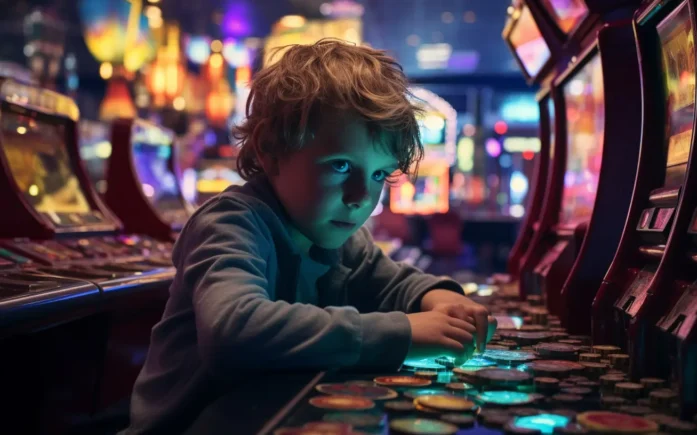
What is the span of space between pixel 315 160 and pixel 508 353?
47 cm

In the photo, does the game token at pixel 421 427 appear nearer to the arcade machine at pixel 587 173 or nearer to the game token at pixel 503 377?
the game token at pixel 503 377

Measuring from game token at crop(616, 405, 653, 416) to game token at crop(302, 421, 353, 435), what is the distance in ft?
1.15

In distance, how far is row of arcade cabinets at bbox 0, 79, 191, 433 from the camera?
79.5 inches

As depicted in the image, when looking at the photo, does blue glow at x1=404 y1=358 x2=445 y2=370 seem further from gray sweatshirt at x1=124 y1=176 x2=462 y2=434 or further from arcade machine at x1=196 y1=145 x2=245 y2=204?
arcade machine at x1=196 y1=145 x2=245 y2=204

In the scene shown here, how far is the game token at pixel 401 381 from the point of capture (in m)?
1.01

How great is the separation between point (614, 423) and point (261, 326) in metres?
0.45

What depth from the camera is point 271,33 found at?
10.6 metres

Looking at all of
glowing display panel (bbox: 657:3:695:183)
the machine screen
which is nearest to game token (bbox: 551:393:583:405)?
glowing display panel (bbox: 657:3:695:183)

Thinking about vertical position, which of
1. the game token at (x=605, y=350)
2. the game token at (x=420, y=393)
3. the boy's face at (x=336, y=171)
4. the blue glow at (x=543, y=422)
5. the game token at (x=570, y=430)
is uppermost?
the boy's face at (x=336, y=171)

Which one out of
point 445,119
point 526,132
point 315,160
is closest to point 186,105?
point 445,119

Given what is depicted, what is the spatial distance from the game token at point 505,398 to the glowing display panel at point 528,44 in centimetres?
186

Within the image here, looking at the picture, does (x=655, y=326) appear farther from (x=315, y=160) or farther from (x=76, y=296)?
(x=76, y=296)

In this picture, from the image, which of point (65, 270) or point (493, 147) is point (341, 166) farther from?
point (493, 147)

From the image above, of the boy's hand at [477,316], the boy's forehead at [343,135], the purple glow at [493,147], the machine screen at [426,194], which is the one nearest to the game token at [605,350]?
the boy's hand at [477,316]
